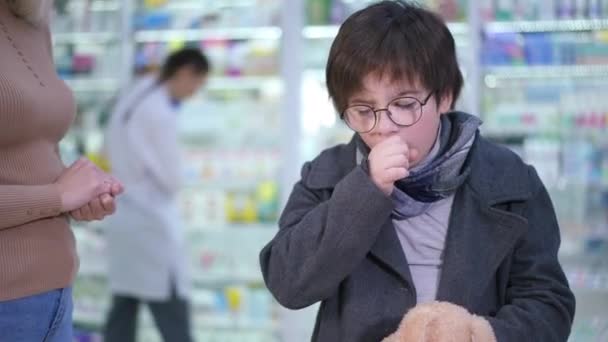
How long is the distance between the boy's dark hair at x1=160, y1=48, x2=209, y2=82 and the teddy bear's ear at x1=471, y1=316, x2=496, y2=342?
9.59 feet

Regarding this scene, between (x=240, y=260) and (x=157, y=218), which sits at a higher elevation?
(x=157, y=218)

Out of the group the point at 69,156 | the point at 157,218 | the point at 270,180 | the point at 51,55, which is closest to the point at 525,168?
the point at 51,55

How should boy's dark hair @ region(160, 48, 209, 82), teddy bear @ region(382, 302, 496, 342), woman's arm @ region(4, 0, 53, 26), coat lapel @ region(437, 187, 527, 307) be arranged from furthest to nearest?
boy's dark hair @ region(160, 48, 209, 82) < woman's arm @ region(4, 0, 53, 26) < coat lapel @ region(437, 187, 527, 307) < teddy bear @ region(382, 302, 496, 342)

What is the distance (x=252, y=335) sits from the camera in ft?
15.4

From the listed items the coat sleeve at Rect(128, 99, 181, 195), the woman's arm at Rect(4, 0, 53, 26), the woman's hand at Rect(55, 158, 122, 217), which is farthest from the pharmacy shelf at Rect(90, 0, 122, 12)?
the woman's hand at Rect(55, 158, 122, 217)

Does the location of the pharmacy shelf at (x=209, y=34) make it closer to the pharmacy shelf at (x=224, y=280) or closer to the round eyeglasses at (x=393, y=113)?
the pharmacy shelf at (x=224, y=280)

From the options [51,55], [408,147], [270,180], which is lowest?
[270,180]

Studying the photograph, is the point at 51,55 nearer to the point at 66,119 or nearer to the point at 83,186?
the point at 66,119

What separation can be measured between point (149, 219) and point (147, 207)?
61 millimetres

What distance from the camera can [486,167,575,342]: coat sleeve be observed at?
133cm

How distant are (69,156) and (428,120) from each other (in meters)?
3.99

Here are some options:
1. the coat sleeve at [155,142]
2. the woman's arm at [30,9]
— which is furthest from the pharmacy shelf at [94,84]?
the woman's arm at [30,9]

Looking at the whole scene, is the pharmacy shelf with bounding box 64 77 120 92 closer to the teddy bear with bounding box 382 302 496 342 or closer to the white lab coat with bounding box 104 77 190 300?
the white lab coat with bounding box 104 77 190 300

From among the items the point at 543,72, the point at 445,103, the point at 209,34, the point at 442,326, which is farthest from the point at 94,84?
the point at 442,326
